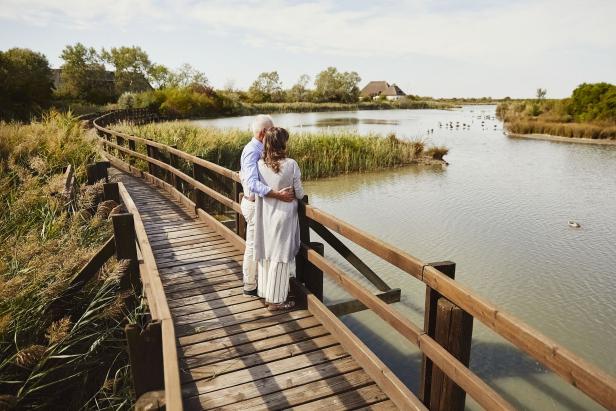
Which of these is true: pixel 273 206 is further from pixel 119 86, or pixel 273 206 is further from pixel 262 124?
pixel 119 86

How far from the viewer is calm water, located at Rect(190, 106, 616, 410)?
5.59m

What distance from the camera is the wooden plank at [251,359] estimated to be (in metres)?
3.29

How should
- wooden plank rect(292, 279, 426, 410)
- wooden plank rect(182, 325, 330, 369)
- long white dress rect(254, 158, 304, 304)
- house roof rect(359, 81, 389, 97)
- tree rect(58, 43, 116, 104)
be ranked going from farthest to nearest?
house roof rect(359, 81, 389, 97) < tree rect(58, 43, 116, 104) < long white dress rect(254, 158, 304, 304) < wooden plank rect(182, 325, 330, 369) < wooden plank rect(292, 279, 426, 410)

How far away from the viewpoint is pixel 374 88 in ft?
369

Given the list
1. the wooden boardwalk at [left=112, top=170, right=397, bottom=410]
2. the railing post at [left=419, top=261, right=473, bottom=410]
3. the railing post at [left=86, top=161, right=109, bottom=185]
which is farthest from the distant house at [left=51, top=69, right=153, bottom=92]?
the railing post at [left=419, top=261, right=473, bottom=410]

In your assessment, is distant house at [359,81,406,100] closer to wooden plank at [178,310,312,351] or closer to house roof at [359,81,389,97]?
house roof at [359,81,389,97]

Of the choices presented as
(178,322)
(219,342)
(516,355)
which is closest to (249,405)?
(219,342)

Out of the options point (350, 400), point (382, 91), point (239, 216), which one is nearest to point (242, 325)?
point (350, 400)

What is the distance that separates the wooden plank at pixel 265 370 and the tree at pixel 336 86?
289 ft

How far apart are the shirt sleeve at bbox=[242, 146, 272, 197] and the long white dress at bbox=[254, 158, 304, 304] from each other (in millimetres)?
71

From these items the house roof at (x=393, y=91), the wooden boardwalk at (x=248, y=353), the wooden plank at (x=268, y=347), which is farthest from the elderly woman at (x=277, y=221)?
the house roof at (x=393, y=91)

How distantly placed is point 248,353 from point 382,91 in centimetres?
11164

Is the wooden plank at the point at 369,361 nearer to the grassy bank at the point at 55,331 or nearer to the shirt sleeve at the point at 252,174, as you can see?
the shirt sleeve at the point at 252,174

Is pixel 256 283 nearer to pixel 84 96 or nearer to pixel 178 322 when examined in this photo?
pixel 178 322
